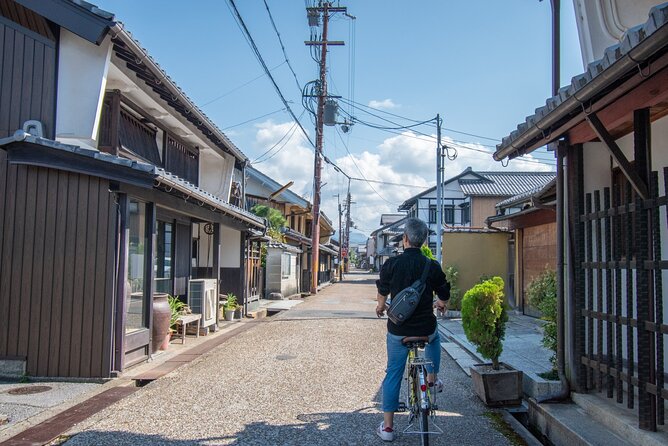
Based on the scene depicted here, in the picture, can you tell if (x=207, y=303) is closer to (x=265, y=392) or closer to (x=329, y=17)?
(x=265, y=392)

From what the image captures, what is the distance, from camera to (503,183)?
126ft

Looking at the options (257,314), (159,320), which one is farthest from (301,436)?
(257,314)

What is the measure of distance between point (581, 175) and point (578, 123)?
2.17 feet

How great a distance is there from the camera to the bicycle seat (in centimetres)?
426

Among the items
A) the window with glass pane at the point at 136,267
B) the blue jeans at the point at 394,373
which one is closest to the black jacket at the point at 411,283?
the blue jeans at the point at 394,373

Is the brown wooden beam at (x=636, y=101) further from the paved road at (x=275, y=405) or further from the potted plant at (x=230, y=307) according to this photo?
the potted plant at (x=230, y=307)

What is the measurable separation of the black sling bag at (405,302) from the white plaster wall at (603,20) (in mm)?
3820

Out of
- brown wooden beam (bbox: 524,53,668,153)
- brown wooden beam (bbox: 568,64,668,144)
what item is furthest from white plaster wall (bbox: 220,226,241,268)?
brown wooden beam (bbox: 568,64,668,144)

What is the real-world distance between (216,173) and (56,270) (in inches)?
296

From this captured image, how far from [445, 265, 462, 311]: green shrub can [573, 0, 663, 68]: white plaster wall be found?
375 inches

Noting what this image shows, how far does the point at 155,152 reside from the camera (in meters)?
10.1

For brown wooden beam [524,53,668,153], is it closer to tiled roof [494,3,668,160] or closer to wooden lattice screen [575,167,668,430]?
tiled roof [494,3,668,160]

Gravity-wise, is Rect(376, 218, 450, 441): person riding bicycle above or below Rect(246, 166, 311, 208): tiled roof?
below

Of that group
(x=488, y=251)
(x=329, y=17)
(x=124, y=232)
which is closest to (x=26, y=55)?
(x=124, y=232)
